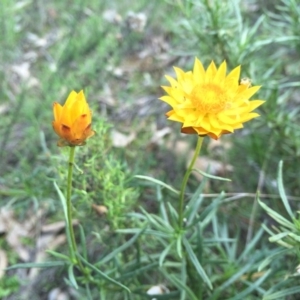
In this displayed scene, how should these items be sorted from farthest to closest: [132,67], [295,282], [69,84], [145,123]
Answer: [132,67]
[145,123]
[69,84]
[295,282]

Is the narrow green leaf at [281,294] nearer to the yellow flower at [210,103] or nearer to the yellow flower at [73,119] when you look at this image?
the yellow flower at [210,103]

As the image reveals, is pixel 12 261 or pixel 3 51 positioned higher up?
pixel 3 51

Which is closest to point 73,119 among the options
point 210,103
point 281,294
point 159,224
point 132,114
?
point 210,103

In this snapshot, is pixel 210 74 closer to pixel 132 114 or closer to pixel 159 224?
pixel 159 224

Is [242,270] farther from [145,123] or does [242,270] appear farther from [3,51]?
[3,51]

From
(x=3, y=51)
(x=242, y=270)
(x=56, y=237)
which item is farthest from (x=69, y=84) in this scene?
(x=242, y=270)

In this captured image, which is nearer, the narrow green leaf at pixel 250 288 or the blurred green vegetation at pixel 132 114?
the narrow green leaf at pixel 250 288

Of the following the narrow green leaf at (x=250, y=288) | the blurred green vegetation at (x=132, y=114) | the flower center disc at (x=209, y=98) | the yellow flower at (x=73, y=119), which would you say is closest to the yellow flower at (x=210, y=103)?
the flower center disc at (x=209, y=98)

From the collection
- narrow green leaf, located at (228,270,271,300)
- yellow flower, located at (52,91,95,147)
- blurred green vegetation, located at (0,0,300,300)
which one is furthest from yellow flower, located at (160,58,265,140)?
narrow green leaf, located at (228,270,271,300)
